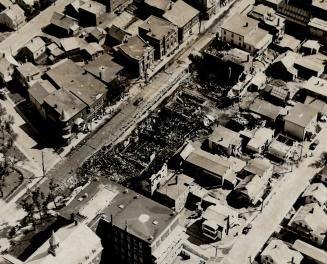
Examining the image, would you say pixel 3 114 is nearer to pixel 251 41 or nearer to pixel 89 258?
pixel 89 258

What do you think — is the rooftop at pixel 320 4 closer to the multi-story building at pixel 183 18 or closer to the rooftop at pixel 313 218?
the multi-story building at pixel 183 18

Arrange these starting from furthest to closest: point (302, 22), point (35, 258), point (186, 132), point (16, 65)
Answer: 1. point (302, 22)
2. point (16, 65)
3. point (186, 132)
4. point (35, 258)

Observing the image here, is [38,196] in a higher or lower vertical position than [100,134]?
lower

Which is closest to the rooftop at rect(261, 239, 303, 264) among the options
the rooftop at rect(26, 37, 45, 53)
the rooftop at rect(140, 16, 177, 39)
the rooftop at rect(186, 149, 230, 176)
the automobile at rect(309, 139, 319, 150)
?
the rooftop at rect(186, 149, 230, 176)

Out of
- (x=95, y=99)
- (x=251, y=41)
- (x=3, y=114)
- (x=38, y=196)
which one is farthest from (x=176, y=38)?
(x=38, y=196)

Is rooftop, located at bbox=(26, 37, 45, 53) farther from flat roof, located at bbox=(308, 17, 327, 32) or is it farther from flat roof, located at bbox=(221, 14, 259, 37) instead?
flat roof, located at bbox=(308, 17, 327, 32)

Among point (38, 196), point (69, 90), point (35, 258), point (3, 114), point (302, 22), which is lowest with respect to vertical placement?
point (35, 258)

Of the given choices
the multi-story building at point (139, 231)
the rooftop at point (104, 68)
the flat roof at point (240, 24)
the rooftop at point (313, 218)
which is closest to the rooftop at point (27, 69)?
the rooftop at point (104, 68)
